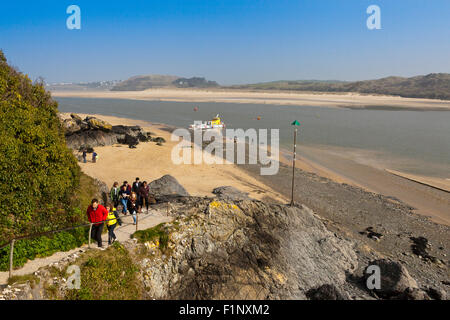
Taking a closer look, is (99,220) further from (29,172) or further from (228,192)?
(228,192)

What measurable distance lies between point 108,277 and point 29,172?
13.8 ft

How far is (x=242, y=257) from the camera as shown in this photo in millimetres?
10508

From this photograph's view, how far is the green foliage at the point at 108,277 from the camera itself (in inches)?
300

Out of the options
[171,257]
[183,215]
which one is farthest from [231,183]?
[171,257]

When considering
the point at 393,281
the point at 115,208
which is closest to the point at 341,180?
the point at 393,281

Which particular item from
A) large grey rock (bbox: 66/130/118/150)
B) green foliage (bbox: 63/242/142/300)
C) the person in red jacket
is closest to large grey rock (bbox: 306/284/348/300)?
green foliage (bbox: 63/242/142/300)

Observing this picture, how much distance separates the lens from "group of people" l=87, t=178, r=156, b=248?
9391 mm

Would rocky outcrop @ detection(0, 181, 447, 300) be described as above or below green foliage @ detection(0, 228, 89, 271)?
below

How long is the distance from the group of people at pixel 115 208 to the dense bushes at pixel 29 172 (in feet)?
4.32

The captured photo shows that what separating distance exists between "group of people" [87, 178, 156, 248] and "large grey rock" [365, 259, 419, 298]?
30.8ft

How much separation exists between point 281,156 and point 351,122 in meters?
37.3

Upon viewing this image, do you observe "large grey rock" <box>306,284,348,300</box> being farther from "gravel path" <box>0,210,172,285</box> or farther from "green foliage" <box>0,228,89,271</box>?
"green foliage" <box>0,228,89,271</box>
